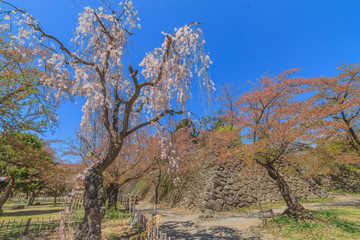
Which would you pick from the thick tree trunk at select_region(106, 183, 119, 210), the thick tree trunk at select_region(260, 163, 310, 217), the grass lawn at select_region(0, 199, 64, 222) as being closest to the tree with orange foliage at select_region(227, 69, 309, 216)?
the thick tree trunk at select_region(260, 163, 310, 217)

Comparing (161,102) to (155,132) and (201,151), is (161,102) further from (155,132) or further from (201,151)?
(201,151)

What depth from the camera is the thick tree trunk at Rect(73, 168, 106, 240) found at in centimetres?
492

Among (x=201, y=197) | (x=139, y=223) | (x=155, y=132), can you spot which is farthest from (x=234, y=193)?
(x=155, y=132)

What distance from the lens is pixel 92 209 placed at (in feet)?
16.5

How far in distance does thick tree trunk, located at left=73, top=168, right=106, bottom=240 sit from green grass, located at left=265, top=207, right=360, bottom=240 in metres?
7.24

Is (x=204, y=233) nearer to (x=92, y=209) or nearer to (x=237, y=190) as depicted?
(x=92, y=209)

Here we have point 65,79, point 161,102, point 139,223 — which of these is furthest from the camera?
point 139,223

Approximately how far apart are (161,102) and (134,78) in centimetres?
122

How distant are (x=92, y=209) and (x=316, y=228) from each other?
9115mm

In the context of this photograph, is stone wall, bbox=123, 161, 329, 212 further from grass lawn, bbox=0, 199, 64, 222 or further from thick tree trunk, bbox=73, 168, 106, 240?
grass lawn, bbox=0, 199, 64, 222

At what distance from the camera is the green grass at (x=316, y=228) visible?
259 inches

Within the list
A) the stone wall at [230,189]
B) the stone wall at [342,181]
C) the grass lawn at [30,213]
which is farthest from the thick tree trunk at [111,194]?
the stone wall at [342,181]

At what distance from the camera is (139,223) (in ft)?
28.6

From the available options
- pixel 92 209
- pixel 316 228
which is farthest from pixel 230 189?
pixel 92 209
